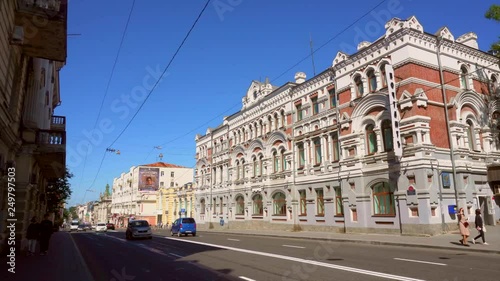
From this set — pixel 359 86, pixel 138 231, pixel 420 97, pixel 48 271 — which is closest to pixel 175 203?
pixel 138 231

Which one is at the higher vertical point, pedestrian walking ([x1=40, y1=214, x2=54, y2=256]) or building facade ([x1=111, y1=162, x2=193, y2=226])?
building facade ([x1=111, y1=162, x2=193, y2=226])

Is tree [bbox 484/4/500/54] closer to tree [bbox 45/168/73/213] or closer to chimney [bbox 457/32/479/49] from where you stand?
chimney [bbox 457/32/479/49]

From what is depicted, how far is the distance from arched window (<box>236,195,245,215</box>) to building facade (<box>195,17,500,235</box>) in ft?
23.6

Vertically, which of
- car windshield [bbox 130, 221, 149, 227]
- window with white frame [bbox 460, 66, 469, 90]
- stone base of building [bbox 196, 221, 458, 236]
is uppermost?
window with white frame [bbox 460, 66, 469, 90]

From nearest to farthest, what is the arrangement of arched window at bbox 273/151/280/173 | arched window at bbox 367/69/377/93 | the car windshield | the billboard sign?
arched window at bbox 367/69/377/93 < the car windshield < arched window at bbox 273/151/280/173 < the billboard sign

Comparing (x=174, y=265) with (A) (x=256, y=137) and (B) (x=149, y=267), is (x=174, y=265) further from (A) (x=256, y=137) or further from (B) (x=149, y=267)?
(A) (x=256, y=137)

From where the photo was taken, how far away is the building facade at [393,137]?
21641 millimetres

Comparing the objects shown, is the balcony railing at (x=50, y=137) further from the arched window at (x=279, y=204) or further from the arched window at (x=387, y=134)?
the arched window at (x=279, y=204)

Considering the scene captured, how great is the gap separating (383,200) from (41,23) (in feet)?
69.4

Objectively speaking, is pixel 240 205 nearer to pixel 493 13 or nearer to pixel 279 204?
pixel 279 204

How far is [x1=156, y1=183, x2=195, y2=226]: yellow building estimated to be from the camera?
59.1m

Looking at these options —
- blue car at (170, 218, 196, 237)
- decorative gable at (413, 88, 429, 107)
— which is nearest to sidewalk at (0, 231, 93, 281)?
blue car at (170, 218, 196, 237)

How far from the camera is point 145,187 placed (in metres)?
86.8

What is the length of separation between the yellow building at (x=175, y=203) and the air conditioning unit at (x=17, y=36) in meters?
46.5
